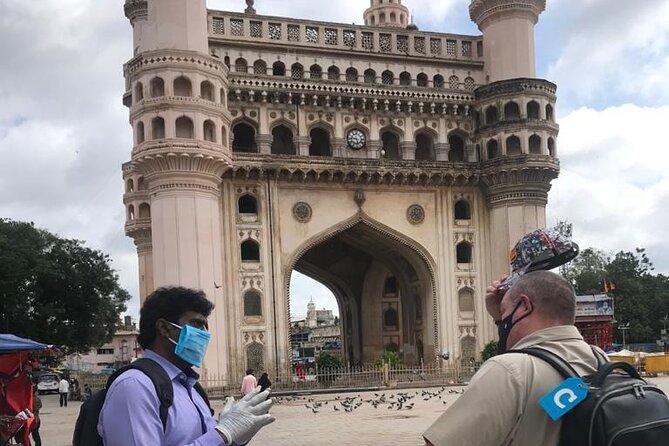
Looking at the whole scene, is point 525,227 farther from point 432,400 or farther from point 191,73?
point 191,73

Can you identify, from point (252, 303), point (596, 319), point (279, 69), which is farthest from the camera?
point (596, 319)

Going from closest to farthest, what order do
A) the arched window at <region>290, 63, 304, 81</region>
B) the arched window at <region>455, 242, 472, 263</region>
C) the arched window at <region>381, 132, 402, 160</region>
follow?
the arched window at <region>290, 63, 304, 81</region>, the arched window at <region>455, 242, 472, 263</region>, the arched window at <region>381, 132, 402, 160</region>

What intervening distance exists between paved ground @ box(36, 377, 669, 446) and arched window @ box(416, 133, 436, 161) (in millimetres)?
Result: 13882

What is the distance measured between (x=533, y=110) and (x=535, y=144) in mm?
1465

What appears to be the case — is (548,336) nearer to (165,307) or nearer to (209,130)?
(165,307)

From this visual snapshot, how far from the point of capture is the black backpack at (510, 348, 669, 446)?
2461 mm

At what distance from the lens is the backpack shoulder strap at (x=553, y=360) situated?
8.79 ft

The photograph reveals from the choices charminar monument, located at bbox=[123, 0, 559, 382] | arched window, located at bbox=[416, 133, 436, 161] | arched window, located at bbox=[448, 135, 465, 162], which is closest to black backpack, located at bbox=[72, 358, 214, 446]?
charminar monument, located at bbox=[123, 0, 559, 382]

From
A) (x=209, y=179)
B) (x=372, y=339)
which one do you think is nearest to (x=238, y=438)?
(x=209, y=179)

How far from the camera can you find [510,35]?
120 ft

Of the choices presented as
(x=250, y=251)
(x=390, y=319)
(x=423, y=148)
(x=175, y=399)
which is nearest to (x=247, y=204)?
(x=250, y=251)

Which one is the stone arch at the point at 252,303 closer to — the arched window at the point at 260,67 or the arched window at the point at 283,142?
the arched window at the point at 283,142

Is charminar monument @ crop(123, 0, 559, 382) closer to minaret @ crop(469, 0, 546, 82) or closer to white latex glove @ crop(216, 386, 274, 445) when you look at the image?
minaret @ crop(469, 0, 546, 82)

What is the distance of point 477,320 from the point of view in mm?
36031
